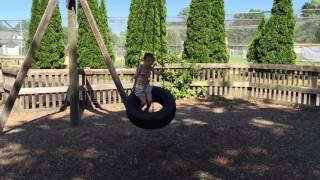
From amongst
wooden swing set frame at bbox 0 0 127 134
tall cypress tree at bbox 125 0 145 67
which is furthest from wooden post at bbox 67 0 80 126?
tall cypress tree at bbox 125 0 145 67

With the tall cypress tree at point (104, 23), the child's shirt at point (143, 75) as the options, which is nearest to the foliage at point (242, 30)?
the tall cypress tree at point (104, 23)

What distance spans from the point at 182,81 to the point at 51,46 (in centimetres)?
676

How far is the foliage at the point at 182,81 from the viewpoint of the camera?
39.7ft

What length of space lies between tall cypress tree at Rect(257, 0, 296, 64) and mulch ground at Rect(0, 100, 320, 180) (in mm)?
6410

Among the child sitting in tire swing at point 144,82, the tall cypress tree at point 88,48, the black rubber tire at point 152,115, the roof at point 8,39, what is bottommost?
the black rubber tire at point 152,115

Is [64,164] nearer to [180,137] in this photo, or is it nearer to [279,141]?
[180,137]

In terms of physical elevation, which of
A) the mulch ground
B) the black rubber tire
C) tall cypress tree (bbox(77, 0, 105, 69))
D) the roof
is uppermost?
the roof

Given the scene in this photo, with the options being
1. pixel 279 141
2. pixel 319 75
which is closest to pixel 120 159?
pixel 279 141

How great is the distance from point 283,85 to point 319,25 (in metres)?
25.3

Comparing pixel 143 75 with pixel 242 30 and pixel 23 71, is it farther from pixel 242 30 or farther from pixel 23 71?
pixel 242 30

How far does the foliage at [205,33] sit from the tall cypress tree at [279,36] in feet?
5.35

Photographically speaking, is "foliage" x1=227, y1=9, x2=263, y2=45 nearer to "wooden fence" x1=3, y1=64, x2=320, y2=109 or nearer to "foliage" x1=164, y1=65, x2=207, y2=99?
"wooden fence" x1=3, y1=64, x2=320, y2=109

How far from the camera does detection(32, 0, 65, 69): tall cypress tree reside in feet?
54.1

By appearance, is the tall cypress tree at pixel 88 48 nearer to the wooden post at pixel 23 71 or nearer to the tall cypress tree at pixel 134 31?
the tall cypress tree at pixel 134 31
